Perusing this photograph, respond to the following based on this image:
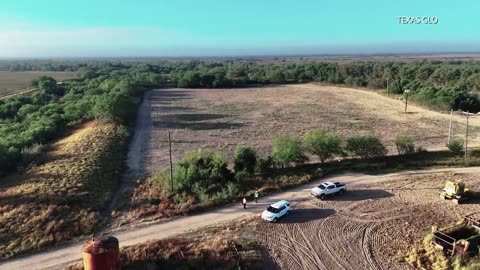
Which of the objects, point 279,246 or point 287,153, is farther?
point 287,153

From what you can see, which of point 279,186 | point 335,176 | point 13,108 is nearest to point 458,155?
point 335,176

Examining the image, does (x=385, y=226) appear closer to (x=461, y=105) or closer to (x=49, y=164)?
(x=49, y=164)

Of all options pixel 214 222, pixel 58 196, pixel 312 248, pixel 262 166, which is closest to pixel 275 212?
pixel 312 248

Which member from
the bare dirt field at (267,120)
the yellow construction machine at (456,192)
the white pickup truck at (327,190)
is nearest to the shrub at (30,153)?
the bare dirt field at (267,120)

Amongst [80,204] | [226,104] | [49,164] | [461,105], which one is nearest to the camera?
[80,204]

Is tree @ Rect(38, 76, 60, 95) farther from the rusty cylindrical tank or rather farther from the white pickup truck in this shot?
the rusty cylindrical tank

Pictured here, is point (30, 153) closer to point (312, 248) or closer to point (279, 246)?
point (279, 246)
